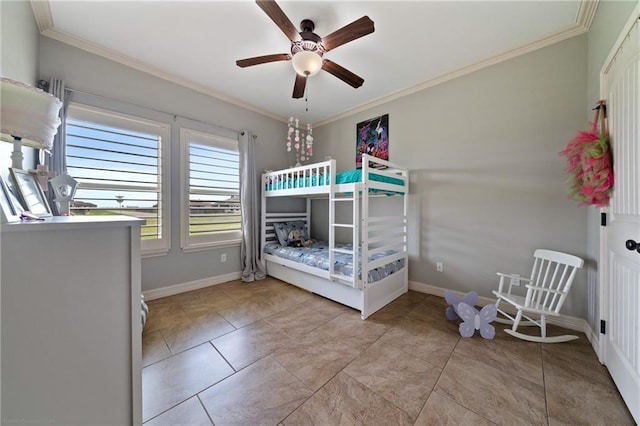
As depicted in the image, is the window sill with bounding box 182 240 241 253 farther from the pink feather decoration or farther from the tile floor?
the pink feather decoration

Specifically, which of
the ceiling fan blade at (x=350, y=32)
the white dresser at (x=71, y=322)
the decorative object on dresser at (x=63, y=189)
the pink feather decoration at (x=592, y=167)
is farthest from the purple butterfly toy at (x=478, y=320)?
the decorative object on dresser at (x=63, y=189)

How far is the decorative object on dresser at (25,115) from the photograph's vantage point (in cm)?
82

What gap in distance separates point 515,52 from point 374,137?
1.70 metres

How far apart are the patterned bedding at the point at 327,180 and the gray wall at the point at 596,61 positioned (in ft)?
5.54

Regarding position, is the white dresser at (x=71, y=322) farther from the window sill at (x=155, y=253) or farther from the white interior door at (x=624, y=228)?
the white interior door at (x=624, y=228)

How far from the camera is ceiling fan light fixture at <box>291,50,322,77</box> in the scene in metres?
1.90

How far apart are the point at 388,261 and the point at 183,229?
2653mm

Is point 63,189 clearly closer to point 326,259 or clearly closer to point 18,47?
point 18,47

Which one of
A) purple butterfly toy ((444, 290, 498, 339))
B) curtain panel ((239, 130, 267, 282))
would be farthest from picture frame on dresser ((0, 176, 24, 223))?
purple butterfly toy ((444, 290, 498, 339))

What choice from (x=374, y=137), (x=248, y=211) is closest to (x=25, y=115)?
(x=248, y=211)

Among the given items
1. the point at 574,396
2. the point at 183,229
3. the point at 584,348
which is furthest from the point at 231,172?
the point at 584,348

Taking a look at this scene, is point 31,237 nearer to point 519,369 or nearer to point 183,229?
point 183,229

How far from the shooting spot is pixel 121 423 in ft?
2.96

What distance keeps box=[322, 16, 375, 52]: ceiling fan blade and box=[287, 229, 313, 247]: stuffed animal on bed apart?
255 centimetres
